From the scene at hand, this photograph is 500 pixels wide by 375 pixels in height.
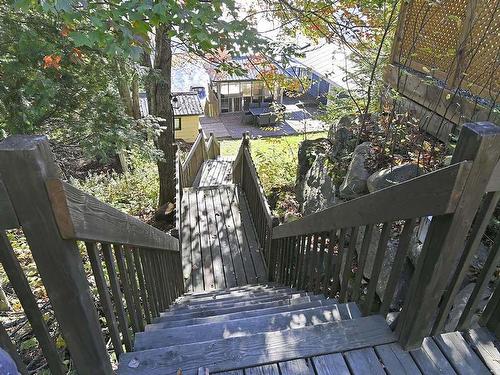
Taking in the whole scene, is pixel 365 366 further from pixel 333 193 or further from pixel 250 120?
pixel 250 120

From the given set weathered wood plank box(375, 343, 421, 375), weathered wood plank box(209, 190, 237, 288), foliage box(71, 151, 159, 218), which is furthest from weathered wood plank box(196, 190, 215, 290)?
weathered wood plank box(375, 343, 421, 375)

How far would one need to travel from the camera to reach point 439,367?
158 cm

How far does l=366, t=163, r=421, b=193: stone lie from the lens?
3.55 meters

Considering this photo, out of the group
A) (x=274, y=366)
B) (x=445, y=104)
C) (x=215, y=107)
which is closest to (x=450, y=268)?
(x=274, y=366)

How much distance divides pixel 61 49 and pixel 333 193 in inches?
145

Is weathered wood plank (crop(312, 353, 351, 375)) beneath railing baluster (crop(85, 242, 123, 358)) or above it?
beneath

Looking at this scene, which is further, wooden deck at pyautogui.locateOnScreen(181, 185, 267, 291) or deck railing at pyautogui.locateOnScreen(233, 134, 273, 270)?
wooden deck at pyautogui.locateOnScreen(181, 185, 267, 291)

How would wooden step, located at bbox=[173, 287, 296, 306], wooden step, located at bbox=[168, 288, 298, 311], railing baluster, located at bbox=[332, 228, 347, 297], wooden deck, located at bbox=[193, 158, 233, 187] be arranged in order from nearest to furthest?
railing baluster, located at bbox=[332, 228, 347, 297] → wooden step, located at bbox=[168, 288, 298, 311] → wooden step, located at bbox=[173, 287, 296, 306] → wooden deck, located at bbox=[193, 158, 233, 187]

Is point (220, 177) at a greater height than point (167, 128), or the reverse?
point (167, 128)

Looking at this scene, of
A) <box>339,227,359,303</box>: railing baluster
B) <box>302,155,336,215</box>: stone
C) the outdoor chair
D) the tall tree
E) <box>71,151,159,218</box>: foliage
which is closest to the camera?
<box>339,227,359,303</box>: railing baluster

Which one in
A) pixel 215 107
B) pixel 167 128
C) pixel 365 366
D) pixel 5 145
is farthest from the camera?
pixel 215 107

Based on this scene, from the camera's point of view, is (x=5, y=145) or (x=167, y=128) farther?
(x=167, y=128)

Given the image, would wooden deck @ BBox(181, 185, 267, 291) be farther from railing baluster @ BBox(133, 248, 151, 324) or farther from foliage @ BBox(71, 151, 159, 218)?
railing baluster @ BBox(133, 248, 151, 324)

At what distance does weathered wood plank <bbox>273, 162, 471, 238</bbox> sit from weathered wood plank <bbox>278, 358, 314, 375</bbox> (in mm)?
738
